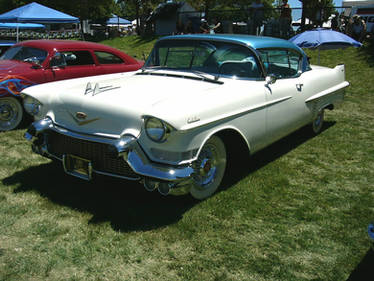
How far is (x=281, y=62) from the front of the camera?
4469 mm

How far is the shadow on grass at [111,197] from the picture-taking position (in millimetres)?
3070

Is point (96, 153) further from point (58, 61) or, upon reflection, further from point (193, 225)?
point (58, 61)

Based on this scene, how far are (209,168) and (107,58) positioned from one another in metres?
4.14

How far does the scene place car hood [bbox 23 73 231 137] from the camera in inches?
113

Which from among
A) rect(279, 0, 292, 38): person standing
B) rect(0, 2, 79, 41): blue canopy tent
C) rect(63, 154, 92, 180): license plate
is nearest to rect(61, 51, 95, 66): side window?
rect(63, 154, 92, 180): license plate

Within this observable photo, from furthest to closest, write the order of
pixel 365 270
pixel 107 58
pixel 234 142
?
pixel 107 58 < pixel 234 142 < pixel 365 270

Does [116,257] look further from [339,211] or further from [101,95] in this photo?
[339,211]

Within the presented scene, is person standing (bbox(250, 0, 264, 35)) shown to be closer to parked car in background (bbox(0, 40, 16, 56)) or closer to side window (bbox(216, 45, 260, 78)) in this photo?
parked car in background (bbox(0, 40, 16, 56))

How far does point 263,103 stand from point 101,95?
63.7 inches

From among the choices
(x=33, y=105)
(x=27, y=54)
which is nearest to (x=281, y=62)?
(x=33, y=105)

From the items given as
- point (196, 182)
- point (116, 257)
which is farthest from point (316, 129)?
point (116, 257)

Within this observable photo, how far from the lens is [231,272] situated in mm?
2469

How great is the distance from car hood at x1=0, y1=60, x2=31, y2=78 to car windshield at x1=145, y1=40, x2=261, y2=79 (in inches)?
101

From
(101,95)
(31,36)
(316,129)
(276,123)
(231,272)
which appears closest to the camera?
(231,272)
